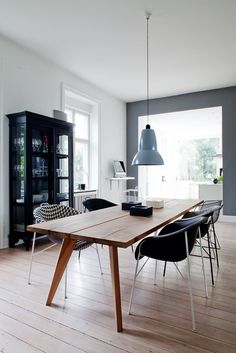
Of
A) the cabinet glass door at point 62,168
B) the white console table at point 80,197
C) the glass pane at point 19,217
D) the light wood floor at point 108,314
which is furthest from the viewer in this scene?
the white console table at point 80,197

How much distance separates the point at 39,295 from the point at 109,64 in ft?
12.2

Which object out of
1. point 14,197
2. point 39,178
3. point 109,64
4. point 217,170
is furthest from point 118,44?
point 217,170

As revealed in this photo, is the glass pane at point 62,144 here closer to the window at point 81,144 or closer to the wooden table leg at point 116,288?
the window at point 81,144

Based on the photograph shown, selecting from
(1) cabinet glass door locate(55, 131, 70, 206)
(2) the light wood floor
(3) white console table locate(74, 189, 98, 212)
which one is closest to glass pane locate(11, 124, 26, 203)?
(1) cabinet glass door locate(55, 131, 70, 206)

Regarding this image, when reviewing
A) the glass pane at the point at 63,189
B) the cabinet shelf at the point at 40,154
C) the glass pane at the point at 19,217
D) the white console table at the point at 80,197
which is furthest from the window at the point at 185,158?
the glass pane at the point at 19,217

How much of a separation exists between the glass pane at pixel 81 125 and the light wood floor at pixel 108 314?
325 cm

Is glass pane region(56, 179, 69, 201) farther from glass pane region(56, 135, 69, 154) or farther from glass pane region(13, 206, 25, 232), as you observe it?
glass pane region(13, 206, 25, 232)

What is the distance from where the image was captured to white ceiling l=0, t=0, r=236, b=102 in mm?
2943

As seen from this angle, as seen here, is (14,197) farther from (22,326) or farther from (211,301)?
(211,301)

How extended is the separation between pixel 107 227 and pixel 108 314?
661 mm

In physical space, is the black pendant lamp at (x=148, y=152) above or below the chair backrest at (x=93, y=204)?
above

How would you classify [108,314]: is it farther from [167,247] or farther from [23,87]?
[23,87]

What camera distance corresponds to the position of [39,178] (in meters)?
3.83

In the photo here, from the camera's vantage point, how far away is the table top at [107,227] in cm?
167
